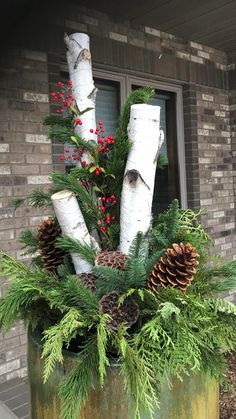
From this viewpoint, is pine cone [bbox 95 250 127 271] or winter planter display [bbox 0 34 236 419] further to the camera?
pine cone [bbox 95 250 127 271]

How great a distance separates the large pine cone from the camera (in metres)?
1.06

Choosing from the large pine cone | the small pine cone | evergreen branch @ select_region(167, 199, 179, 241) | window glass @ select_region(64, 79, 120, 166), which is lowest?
the small pine cone

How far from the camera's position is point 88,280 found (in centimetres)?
113

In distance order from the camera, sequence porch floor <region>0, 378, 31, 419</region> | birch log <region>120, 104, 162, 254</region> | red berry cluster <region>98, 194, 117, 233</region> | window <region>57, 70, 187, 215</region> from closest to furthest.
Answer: birch log <region>120, 104, 162, 254</region>
red berry cluster <region>98, 194, 117, 233</region>
porch floor <region>0, 378, 31, 419</region>
window <region>57, 70, 187, 215</region>

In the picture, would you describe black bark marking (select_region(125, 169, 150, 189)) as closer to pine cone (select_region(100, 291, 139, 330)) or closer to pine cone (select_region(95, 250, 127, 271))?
pine cone (select_region(95, 250, 127, 271))

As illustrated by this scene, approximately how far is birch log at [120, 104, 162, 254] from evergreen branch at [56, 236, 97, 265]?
0.33 feet

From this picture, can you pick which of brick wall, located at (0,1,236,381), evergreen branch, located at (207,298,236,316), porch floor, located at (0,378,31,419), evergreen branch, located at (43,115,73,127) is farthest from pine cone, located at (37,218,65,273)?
brick wall, located at (0,1,236,381)

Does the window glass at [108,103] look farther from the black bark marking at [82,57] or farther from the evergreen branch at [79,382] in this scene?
the evergreen branch at [79,382]

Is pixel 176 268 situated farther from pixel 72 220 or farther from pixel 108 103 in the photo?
pixel 108 103

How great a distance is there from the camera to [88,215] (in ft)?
4.10

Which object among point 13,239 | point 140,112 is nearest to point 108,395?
point 140,112

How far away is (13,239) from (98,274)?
78.6 inches

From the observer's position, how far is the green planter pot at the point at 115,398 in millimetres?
960

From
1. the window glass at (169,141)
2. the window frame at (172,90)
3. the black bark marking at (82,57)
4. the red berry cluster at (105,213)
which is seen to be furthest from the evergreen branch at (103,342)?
the window glass at (169,141)
